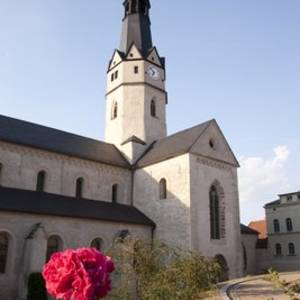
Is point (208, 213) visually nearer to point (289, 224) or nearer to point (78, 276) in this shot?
point (289, 224)

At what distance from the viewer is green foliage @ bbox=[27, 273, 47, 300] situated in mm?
Result: 18188

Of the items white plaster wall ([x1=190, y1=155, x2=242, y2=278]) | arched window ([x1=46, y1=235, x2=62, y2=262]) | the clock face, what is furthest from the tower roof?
arched window ([x1=46, y1=235, x2=62, y2=262])

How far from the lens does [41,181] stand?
25.6 meters

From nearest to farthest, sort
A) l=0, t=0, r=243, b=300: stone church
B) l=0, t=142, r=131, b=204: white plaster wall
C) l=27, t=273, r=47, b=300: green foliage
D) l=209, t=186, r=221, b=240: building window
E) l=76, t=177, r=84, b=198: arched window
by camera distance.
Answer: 1. l=27, t=273, r=47, b=300: green foliage
2. l=0, t=0, r=243, b=300: stone church
3. l=0, t=142, r=131, b=204: white plaster wall
4. l=209, t=186, r=221, b=240: building window
5. l=76, t=177, r=84, b=198: arched window

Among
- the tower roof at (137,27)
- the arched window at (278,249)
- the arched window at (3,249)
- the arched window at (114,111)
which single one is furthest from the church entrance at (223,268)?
Result: the tower roof at (137,27)

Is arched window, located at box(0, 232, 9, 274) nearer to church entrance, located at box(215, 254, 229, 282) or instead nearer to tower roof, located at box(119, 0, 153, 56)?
church entrance, located at box(215, 254, 229, 282)

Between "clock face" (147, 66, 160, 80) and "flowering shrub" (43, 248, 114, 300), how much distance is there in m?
32.0

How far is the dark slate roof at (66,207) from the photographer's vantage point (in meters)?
21.5

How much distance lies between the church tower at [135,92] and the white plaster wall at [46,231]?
28.1ft

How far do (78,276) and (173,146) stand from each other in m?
24.6

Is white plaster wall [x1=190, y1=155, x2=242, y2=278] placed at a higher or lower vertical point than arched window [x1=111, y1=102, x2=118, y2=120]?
lower

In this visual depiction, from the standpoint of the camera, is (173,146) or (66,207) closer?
(66,207)

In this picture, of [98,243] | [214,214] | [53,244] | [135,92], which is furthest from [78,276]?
[135,92]

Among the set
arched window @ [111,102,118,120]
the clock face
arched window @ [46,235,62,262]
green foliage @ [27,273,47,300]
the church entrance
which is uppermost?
the clock face
